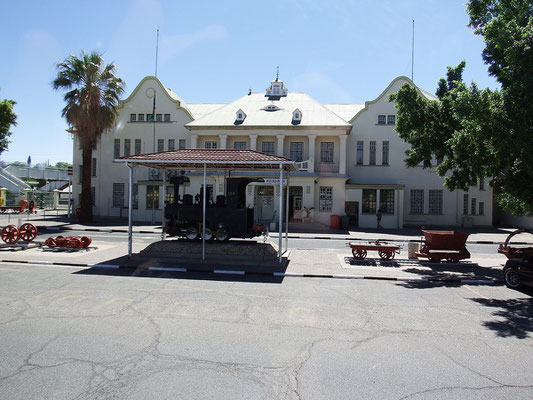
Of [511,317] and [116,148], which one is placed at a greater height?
[116,148]

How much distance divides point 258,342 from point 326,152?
88.8 ft

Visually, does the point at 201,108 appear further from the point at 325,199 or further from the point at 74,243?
the point at 74,243

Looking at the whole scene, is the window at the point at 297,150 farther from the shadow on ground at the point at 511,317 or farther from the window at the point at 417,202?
the shadow on ground at the point at 511,317

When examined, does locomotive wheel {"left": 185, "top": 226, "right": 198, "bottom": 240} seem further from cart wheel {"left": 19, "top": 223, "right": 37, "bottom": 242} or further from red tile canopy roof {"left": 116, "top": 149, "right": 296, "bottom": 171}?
cart wheel {"left": 19, "top": 223, "right": 37, "bottom": 242}

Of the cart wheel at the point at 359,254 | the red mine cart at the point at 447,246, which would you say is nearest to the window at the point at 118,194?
the cart wheel at the point at 359,254

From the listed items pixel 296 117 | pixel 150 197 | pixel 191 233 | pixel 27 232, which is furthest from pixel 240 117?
pixel 27 232

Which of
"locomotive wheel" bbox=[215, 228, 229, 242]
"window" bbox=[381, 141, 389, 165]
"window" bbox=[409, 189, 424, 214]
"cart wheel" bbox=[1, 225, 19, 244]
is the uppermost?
"window" bbox=[381, 141, 389, 165]

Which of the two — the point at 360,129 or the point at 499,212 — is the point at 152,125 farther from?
the point at 499,212

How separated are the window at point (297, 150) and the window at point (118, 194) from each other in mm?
15247

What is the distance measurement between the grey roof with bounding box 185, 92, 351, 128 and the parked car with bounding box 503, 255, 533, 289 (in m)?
20.8

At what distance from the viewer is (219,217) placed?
14672 millimetres

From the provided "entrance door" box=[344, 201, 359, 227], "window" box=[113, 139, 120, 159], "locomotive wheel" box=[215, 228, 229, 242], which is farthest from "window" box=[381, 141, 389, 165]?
"window" box=[113, 139, 120, 159]

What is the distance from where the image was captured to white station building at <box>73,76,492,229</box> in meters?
30.1

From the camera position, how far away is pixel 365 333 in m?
6.60
